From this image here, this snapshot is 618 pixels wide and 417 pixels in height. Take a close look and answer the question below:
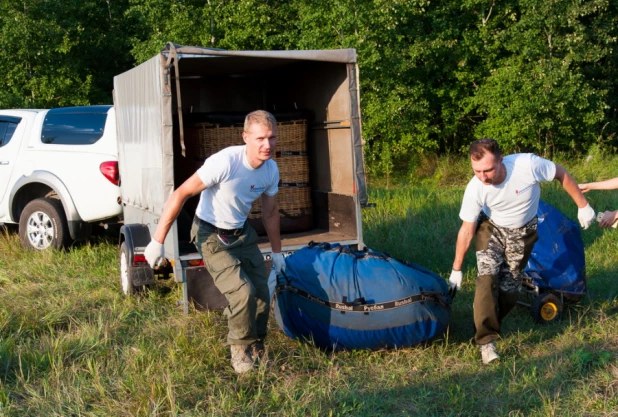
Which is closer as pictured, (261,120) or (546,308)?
(261,120)

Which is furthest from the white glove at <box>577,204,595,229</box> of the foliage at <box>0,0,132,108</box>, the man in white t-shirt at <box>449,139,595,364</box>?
the foliage at <box>0,0,132,108</box>

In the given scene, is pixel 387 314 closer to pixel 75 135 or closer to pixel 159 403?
pixel 159 403

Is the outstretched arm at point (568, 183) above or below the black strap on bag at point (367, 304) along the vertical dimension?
above

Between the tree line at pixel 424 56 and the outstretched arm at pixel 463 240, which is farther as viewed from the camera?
the tree line at pixel 424 56

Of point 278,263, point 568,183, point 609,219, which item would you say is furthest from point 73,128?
point 609,219

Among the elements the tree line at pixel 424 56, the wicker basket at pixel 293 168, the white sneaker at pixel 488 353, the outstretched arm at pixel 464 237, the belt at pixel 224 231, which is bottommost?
the white sneaker at pixel 488 353

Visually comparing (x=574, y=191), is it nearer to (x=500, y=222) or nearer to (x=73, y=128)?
(x=500, y=222)

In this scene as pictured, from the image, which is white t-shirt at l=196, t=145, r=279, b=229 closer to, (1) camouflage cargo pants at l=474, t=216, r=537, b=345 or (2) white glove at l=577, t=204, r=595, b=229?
(1) camouflage cargo pants at l=474, t=216, r=537, b=345

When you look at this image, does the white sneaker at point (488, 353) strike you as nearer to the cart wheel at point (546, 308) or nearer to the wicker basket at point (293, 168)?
the cart wheel at point (546, 308)

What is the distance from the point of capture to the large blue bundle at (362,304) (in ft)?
18.2

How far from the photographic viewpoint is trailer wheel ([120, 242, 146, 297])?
7.15 meters

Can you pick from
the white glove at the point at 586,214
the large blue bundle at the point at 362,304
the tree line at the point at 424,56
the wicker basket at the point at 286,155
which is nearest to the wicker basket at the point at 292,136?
the wicker basket at the point at 286,155

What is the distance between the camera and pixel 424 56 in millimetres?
17500

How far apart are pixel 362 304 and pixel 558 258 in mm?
2174
